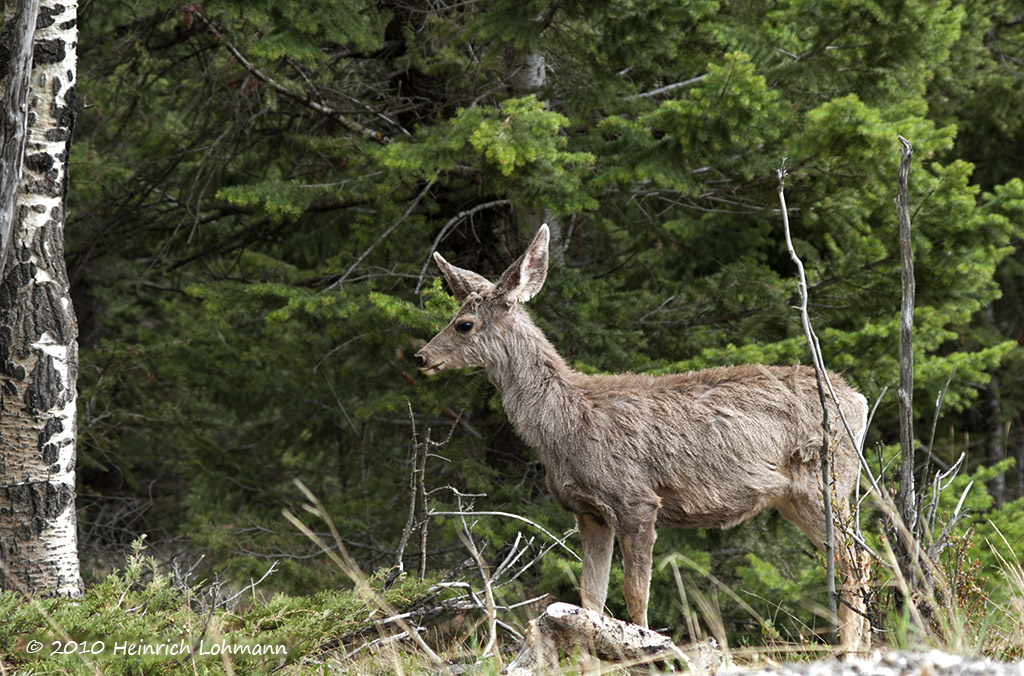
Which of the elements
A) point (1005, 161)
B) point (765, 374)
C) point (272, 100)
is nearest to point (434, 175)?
point (272, 100)

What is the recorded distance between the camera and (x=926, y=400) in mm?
8758

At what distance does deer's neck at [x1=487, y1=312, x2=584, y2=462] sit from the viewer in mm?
6059

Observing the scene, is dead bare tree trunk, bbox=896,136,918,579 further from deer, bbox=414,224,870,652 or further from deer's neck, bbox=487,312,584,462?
deer's neck, bbox=487,312,584,462

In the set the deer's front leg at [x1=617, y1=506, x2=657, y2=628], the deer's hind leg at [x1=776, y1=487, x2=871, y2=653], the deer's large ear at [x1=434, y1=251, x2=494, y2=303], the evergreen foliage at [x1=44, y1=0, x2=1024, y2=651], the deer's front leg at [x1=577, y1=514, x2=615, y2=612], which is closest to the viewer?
the deer's hind leg at [x1=776, y1=487, x2=871, y2=653]

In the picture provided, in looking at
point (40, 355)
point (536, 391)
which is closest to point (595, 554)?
point (536, 391)

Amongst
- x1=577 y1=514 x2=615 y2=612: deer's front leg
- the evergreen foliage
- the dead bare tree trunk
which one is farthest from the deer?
Result: the dead bare tree trunk

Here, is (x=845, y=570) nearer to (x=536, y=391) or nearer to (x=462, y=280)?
(x=536, y=391)

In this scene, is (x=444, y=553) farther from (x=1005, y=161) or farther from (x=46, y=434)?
(x=1005, y=161)

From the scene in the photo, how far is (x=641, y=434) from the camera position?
19.6 ft

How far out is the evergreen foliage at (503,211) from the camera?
25.3 feet

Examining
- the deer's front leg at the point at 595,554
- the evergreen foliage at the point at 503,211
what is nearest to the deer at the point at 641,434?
the deer's front leg at the point at 595,554

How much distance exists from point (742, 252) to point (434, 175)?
4340mm

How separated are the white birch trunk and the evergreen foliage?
195 centimetres

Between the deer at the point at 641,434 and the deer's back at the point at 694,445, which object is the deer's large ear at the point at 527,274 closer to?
the deer at the point at 641,434
